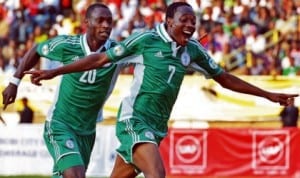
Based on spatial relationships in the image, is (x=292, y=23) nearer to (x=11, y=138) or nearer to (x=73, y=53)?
(x=11, y=138)

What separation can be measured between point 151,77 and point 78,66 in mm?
807

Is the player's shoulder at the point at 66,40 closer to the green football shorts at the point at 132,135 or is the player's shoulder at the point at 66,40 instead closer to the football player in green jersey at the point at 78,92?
the football player in green jersey at the point at 78,92

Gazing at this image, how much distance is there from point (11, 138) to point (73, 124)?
11363 millimetres

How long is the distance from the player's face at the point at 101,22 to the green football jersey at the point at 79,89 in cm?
14

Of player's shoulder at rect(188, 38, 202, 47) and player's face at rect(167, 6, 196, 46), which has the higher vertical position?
player's face at rect(167, 6, 196, 46)

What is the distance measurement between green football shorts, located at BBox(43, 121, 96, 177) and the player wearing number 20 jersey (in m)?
0.55

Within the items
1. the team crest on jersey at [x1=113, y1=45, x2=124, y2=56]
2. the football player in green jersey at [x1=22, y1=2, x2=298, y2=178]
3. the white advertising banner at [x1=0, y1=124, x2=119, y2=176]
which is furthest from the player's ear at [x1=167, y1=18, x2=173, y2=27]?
the white advertising banner at [x1=0, y1=124, x2=119, y2=176]

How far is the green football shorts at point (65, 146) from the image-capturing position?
440 inches

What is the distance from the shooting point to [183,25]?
10.7 meters

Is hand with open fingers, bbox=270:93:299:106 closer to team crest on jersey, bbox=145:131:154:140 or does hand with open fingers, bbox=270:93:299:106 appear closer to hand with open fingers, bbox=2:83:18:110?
team crest on jersey, bbox=145:131:154:140

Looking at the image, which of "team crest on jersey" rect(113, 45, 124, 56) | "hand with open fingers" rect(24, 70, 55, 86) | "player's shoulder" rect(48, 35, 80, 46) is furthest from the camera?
"player's shoulder" rect(48, 35, 80, 46)

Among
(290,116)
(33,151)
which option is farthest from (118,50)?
(290,116)

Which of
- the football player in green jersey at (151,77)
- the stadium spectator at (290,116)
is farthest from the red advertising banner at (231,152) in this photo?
the football player in green jersey at (151,77)

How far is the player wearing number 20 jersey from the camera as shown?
35.7ft
